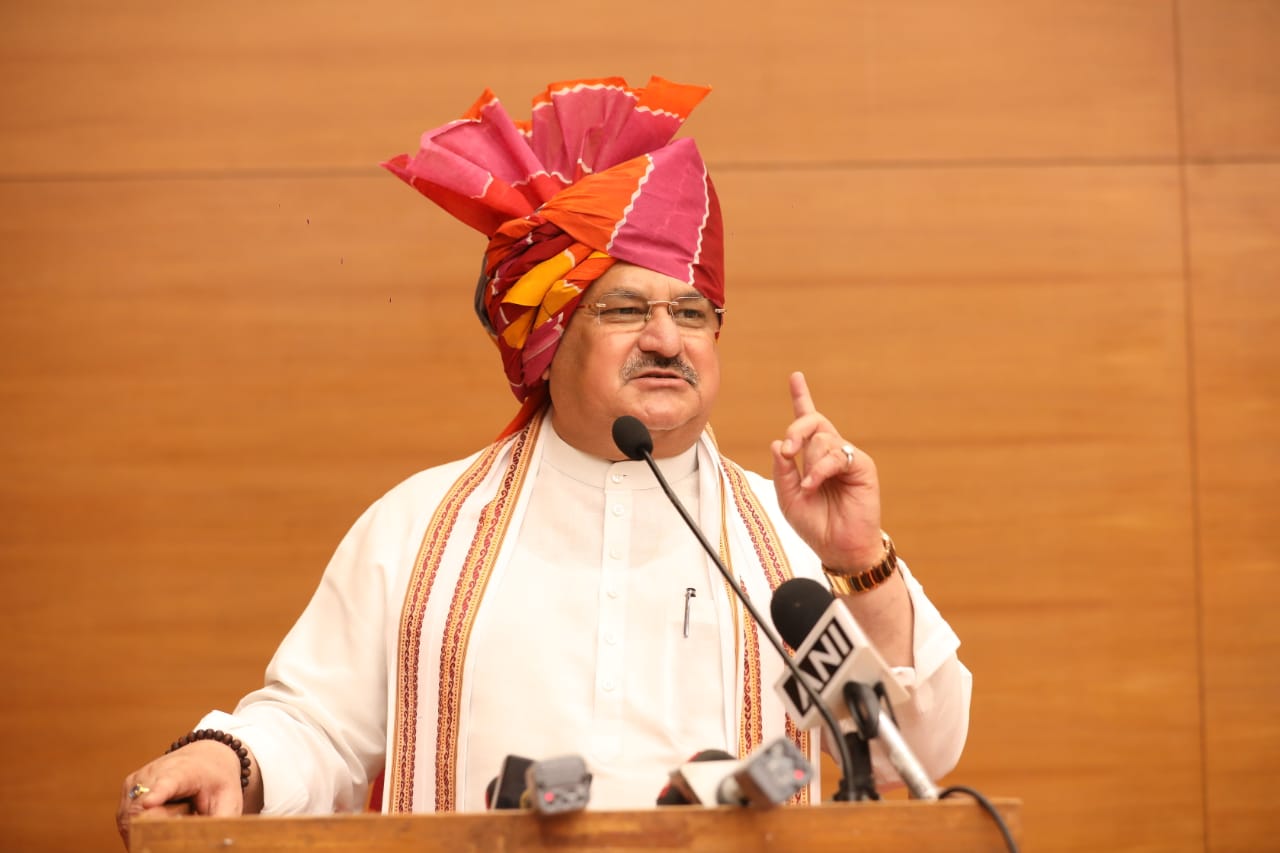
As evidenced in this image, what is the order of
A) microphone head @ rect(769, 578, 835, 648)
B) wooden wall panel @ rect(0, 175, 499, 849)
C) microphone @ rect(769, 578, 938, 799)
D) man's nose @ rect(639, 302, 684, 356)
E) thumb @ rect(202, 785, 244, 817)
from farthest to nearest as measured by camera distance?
1. wooden wall panel @ rect(0, 175, 499, 849)
2. man's nose @ rect(639, 302, 684, 356)
3. thumb @ rect(202, 785, 244, 817)
4. microphone head @ rect(769, 578, 835, 648)
5. microphone @ rect(769, 578, 938, 799)

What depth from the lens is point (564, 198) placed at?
92.3 inches

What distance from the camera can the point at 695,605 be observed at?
221cm

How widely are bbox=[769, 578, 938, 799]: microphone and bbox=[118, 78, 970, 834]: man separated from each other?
0.49 metres

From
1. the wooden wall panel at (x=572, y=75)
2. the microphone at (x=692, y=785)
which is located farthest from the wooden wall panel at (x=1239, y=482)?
the microphone at (x=692, y=785)

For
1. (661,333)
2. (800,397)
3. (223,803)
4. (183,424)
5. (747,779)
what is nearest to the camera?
(747,779)

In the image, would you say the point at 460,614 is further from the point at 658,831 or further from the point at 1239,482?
the point at 1239,482

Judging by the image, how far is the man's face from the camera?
225 centimetres

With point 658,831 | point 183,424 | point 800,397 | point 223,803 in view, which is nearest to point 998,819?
point 658,831

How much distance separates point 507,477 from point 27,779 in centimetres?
179

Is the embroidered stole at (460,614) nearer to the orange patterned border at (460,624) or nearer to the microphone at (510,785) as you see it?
the orange patterned border at (460,624)

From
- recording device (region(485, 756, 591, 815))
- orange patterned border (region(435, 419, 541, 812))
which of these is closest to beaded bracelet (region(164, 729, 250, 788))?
orange patterned border (region(435, 419, 541, 812))

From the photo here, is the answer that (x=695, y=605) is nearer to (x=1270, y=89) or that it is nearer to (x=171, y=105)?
(x=171, y=105)

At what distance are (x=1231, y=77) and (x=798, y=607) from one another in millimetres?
2667

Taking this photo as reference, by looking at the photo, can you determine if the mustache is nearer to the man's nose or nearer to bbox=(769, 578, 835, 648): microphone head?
the man's nose
